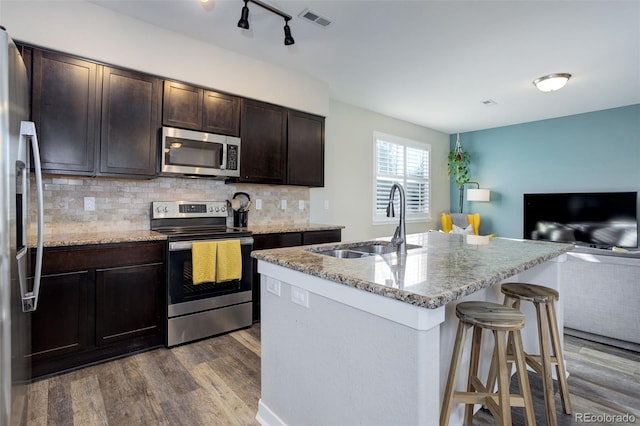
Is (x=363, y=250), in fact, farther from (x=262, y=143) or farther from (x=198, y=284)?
(x=262, y=143)

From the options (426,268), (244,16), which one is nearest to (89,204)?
(244,16)

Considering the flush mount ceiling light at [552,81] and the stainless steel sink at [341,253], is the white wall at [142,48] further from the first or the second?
the flush mount ceiling light at [552,81]

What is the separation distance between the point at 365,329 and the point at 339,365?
237 millimetres

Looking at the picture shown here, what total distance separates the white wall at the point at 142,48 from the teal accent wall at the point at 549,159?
13.6 ft

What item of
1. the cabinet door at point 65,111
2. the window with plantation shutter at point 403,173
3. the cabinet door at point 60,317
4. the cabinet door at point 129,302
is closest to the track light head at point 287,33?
the cabinet door at point 65,111

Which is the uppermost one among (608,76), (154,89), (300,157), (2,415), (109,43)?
(608,76)

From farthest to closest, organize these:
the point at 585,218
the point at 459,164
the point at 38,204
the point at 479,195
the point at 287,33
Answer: the point at 459,164 < the point at 479,195 < the point at 585,218 < the point at 287,33 < the point at 38,204

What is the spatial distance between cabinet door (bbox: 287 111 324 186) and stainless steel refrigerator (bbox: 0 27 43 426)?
7.95ft

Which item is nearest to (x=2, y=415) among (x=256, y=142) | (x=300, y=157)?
(x=256, y=142)

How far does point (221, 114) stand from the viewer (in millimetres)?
3213

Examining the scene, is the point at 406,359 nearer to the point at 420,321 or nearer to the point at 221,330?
the point at 420,321

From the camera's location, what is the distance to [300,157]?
3844 mm

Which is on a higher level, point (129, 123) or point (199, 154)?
point (129, 123)

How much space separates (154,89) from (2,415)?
243cm
